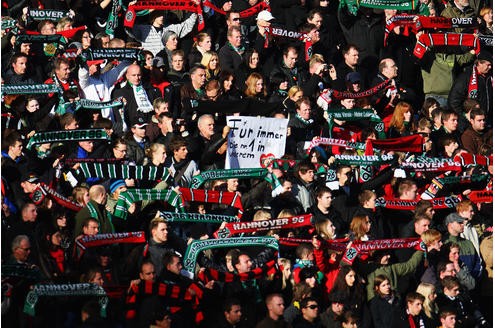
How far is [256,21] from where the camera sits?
1001 inches

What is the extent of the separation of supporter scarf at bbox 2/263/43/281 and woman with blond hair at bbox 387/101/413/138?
21.3 feet

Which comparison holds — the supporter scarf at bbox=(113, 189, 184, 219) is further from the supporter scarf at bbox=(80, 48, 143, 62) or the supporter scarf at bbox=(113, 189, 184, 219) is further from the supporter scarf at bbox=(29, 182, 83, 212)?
the supporter scarf at bbox=(80, 48, 143, 62)

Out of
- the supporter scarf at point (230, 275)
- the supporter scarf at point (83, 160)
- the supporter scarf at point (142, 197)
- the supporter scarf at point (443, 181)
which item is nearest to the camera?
the supporter scarf at point (230, 275)

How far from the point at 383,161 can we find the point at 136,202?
3647 millimetres

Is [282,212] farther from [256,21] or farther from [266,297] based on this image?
[256,21]

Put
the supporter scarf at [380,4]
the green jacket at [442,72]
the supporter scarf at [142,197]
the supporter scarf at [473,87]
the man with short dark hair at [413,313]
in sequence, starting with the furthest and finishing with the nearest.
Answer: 1. the supporter scarf at [380,4]
2. the green jacket at [442,72]
3. the supporter scarf at [473,87]
4. the man with short dark hair at [413,313]
5. the supporter scarf at [142,197]

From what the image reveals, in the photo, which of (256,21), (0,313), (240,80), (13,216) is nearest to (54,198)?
(13,216)

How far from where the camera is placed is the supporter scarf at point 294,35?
24719mm

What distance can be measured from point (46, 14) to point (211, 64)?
2.28 m

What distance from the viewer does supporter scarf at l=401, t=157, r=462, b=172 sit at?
23.3 m

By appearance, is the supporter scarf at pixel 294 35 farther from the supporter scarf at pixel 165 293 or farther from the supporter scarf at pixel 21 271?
the supporter scarf at pixel 21 271

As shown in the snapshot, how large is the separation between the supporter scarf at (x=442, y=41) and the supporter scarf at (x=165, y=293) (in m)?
7.11

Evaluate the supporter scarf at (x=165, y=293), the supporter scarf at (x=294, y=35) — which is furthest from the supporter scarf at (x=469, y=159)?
the supporter scarf at (x=165, y=293)

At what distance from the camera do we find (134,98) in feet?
75.0
